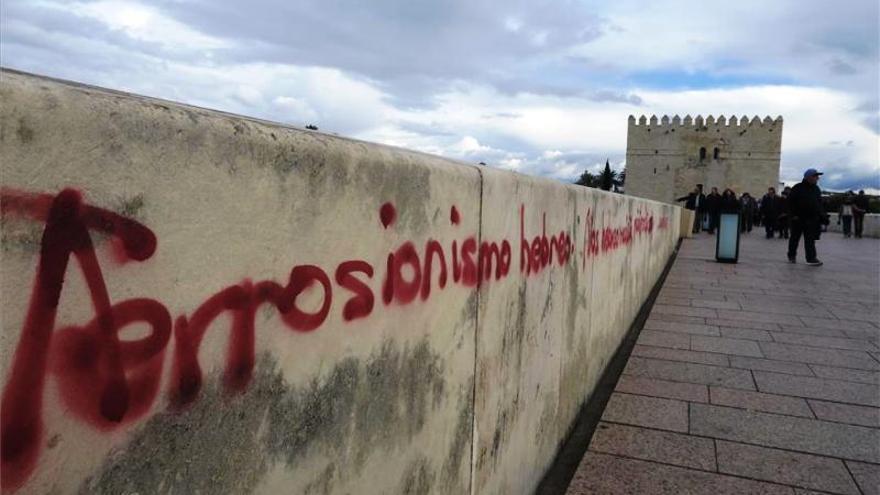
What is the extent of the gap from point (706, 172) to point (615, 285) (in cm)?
6011

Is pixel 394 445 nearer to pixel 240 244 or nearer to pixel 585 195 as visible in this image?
pixel 240 244

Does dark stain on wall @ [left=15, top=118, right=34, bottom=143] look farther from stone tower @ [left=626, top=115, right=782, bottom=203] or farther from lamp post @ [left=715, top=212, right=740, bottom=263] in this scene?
stone tower @ [left=626, top=115, right=782, bottom=203]

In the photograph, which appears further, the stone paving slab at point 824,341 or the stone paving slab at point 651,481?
the stone paving slab at point 824,341

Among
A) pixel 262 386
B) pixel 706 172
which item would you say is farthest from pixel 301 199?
pixel 706 172

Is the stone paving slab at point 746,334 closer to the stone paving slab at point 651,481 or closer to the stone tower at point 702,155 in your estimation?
the stone paving slab at point 651,481

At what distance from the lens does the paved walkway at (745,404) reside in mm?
3309

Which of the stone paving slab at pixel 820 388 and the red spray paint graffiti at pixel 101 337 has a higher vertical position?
the red spray paint graffiti at pixel 101 337

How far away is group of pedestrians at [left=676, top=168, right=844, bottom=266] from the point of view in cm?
1250

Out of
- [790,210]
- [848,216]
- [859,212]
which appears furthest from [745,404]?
[848,216]

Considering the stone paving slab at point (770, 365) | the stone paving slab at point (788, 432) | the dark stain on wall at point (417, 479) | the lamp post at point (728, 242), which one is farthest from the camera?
the lamp post at point (728, 242)

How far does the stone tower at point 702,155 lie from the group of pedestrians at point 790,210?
2909cm

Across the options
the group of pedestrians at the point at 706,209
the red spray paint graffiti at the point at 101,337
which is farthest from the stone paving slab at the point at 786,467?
the group of pedestrians at the point at 706,209

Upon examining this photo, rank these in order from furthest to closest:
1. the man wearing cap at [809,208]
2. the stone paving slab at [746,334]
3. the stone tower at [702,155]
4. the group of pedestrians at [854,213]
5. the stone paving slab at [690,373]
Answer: the stone tower at [702,155] < the group of pedestrians at [854,213] < the man wearing cap at [809,208] < the stone paving slab at [746,334] < the stone paving slab at [690,373]

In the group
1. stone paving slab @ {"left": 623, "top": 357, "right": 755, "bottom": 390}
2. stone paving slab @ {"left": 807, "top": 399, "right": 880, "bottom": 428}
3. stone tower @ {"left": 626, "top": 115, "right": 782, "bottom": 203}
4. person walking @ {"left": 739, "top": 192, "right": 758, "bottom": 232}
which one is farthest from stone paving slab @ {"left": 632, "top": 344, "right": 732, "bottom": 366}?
stone tower @ {"left": 626, "top": 115, "right": 782, "bottom": 203}
